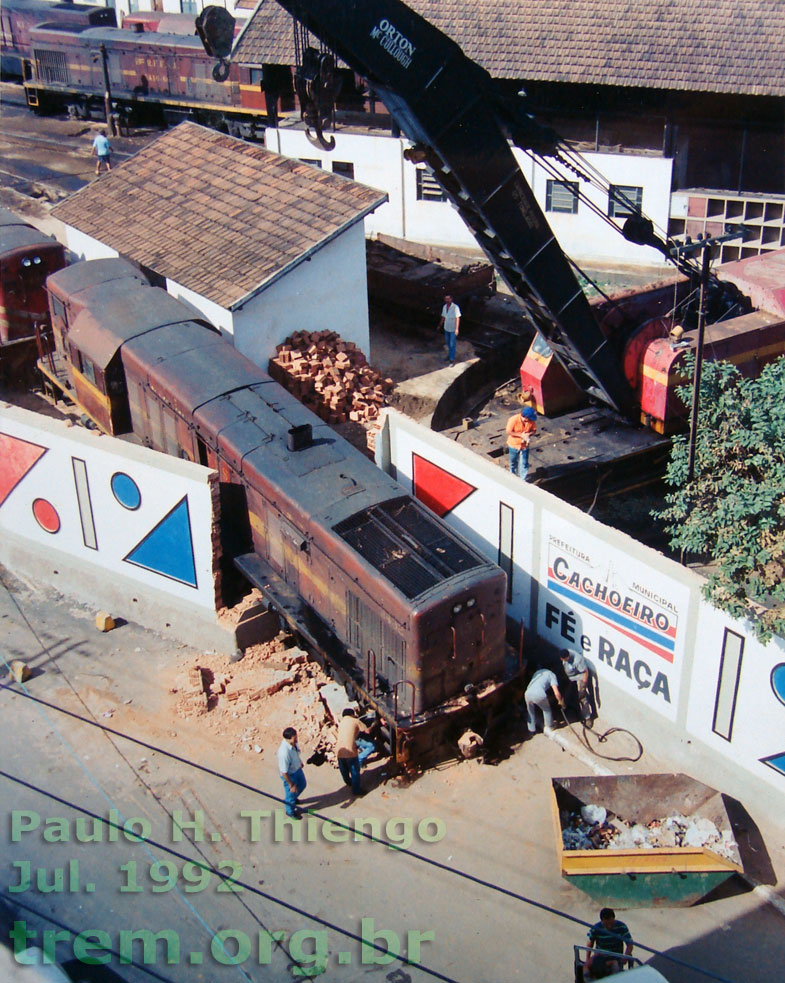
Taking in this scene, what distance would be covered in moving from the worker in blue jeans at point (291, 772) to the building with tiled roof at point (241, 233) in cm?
962

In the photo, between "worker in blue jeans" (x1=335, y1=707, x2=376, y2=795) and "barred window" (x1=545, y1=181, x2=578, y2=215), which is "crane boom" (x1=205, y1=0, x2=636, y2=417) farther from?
"barred window" (x1=545, y1=181, x2=578, y2=215)

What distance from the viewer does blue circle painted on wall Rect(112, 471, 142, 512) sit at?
15.3 m

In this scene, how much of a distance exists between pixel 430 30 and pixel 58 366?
36.3ft

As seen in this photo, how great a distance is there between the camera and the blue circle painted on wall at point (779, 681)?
1147 cm

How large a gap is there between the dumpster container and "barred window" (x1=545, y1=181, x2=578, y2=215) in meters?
18.5

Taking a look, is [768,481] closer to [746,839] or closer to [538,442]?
[746,839]

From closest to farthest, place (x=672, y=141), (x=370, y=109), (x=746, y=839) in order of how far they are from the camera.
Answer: (x=746, y=839), (x=672, y=141), (x=370, y=109)

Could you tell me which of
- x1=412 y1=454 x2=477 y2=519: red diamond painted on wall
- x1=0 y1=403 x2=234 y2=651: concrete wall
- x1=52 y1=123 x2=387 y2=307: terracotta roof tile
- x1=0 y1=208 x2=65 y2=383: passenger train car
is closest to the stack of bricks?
x1=52 y1=123 x2=387 y2=307: terracotta roof tile

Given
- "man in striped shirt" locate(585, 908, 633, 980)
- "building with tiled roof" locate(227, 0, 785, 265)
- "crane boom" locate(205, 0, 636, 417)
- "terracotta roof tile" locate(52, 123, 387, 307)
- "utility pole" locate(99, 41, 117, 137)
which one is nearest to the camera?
"man in striped shirt" locate(585, 908, 633, 980)

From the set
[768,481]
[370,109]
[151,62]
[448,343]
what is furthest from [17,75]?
[768,481]

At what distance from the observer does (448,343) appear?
891 inches

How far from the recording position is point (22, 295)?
22.7 metres

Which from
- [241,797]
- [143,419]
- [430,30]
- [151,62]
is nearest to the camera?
[241,797]

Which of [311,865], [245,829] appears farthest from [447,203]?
[311,865]
